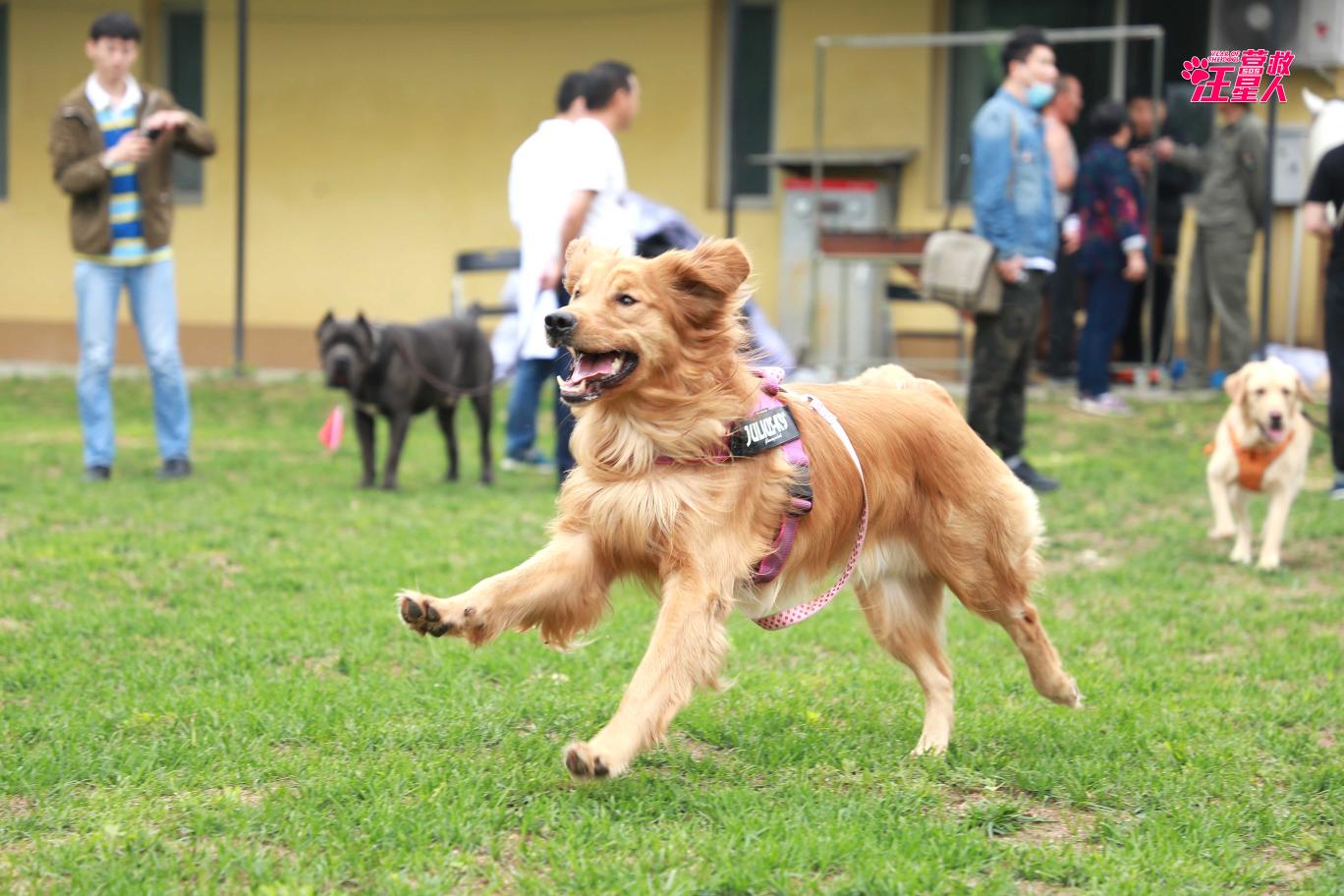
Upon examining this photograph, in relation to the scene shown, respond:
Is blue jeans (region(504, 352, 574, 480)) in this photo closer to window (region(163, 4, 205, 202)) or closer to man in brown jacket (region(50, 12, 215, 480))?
man in brown jacket (region(50, 12, 215, 480))

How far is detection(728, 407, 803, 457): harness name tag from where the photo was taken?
398cm

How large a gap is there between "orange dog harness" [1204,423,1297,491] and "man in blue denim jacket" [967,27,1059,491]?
5.67 feet

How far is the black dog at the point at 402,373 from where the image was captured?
9.65 m

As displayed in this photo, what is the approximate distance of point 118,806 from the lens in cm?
370

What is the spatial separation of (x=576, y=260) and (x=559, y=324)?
526 mm

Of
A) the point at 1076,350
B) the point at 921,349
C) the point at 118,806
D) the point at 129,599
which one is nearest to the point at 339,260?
the point at 921,349

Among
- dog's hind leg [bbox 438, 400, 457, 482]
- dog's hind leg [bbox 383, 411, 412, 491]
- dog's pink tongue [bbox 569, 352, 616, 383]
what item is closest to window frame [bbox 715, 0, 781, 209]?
dog's hind leg [bbox 438, 400, 457, 482]

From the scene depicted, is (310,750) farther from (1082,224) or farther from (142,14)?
(142,14)

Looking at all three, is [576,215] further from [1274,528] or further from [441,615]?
[441,615]

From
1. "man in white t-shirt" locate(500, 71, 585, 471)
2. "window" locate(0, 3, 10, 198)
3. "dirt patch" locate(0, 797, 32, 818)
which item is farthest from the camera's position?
"window" locate(0, 3, 10, 198)

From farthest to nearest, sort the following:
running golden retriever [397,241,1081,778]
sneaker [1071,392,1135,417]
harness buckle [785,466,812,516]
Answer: sneaker [1071,392,1135,417], harness buckle [785,466,812,516], running golden retriever [397,241,1081,778]

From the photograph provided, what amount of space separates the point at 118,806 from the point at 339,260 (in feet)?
44.1

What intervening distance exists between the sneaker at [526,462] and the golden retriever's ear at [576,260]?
6.44 metres

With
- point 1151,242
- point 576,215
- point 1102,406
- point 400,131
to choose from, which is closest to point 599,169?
point 576,215
